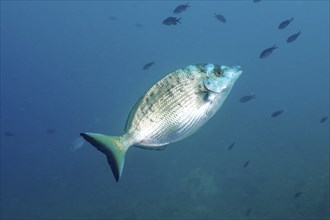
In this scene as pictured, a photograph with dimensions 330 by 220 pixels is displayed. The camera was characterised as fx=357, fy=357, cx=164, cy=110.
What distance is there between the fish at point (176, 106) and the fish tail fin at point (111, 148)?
26mm

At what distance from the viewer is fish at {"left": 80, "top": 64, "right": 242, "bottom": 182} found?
1729 mm

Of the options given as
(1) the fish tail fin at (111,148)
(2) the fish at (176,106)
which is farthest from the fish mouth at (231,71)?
(1) the fish tail fin at (111,148)

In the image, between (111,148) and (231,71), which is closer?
(111,148)

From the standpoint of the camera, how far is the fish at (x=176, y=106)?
173 cm

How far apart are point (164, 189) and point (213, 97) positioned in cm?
1306

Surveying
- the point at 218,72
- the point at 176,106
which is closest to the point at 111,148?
the point at 176,106

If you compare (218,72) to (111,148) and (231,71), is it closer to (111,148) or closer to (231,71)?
(231,71)

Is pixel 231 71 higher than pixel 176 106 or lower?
higher

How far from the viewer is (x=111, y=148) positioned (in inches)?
63.4

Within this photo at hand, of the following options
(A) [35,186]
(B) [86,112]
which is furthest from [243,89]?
(B) [86,112]

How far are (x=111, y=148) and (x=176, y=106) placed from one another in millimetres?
388

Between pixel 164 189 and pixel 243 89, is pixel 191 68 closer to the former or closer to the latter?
pixel 164 189

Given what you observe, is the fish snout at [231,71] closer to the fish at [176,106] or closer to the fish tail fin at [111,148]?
the fish at [176,106]

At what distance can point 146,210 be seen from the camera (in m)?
12.6
